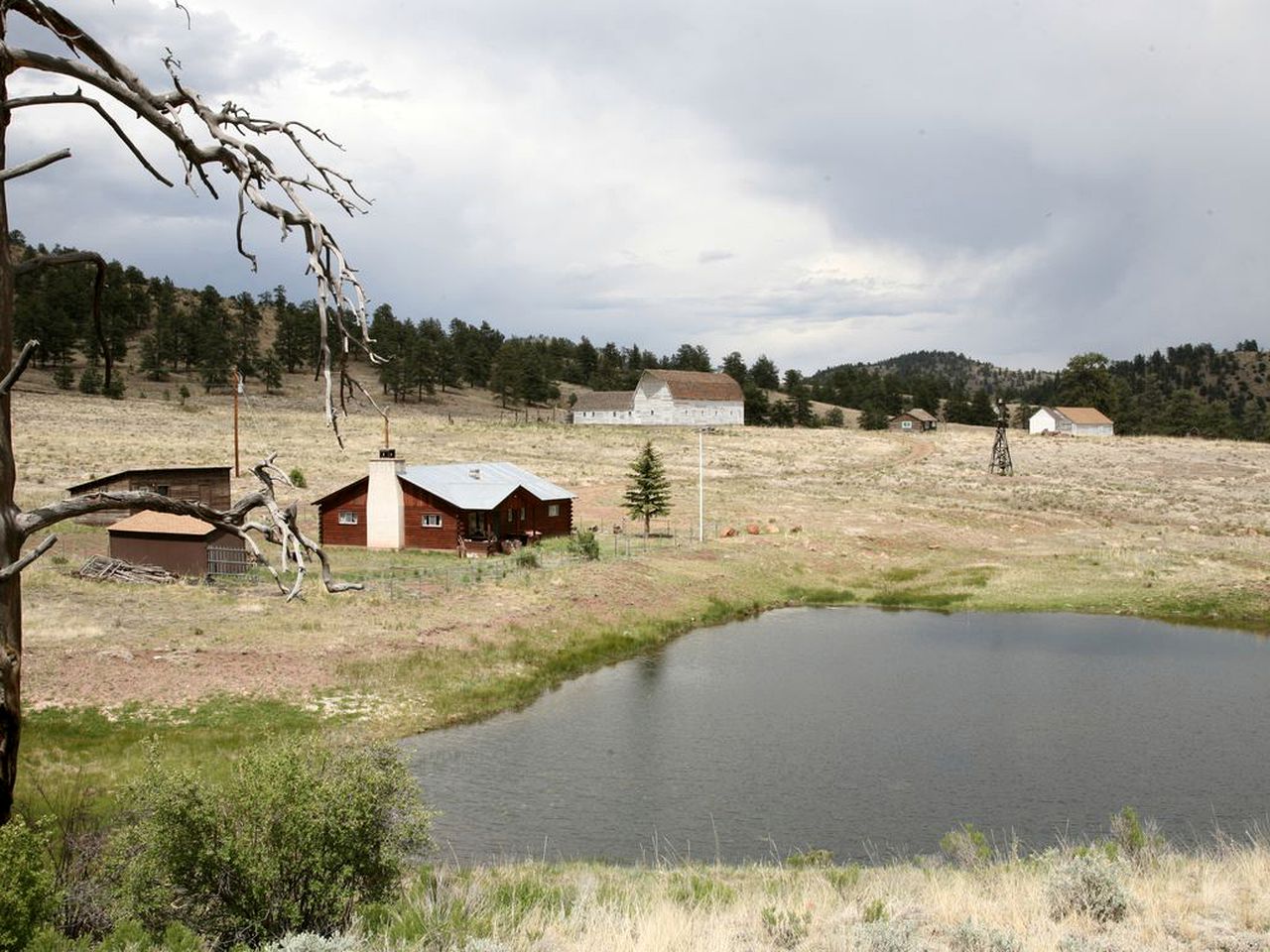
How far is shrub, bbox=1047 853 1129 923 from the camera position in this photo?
10.2 m

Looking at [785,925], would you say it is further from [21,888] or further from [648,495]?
[648,495]

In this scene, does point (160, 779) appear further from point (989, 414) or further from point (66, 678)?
point (989, 414)

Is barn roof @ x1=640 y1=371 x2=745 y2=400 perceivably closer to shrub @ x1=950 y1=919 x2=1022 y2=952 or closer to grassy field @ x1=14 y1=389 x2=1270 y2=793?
grassy field @ x1=14 y1=389 x2=1270 y2=793

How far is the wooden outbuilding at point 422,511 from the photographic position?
49.5 m

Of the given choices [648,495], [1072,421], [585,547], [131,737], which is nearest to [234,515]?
[131,737]

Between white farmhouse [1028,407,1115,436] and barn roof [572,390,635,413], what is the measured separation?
60.5m

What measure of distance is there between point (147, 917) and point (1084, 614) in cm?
4292

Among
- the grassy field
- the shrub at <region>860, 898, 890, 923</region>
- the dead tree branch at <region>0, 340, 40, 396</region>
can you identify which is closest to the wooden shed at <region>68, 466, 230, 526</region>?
the grassy field

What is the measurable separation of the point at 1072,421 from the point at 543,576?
125747 millimetres

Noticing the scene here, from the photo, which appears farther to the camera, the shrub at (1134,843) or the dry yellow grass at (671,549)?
the dry yellow grass at (671,549)

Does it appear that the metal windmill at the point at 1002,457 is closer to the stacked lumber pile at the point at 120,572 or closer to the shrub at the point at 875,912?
the stacked lumber pile at the point at 120,572

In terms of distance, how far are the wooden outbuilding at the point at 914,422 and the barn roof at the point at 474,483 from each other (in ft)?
357

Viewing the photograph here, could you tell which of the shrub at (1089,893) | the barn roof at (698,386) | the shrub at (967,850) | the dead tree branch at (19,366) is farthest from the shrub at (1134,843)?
the barn roof at (698,386)

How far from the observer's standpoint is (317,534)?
177 ft
